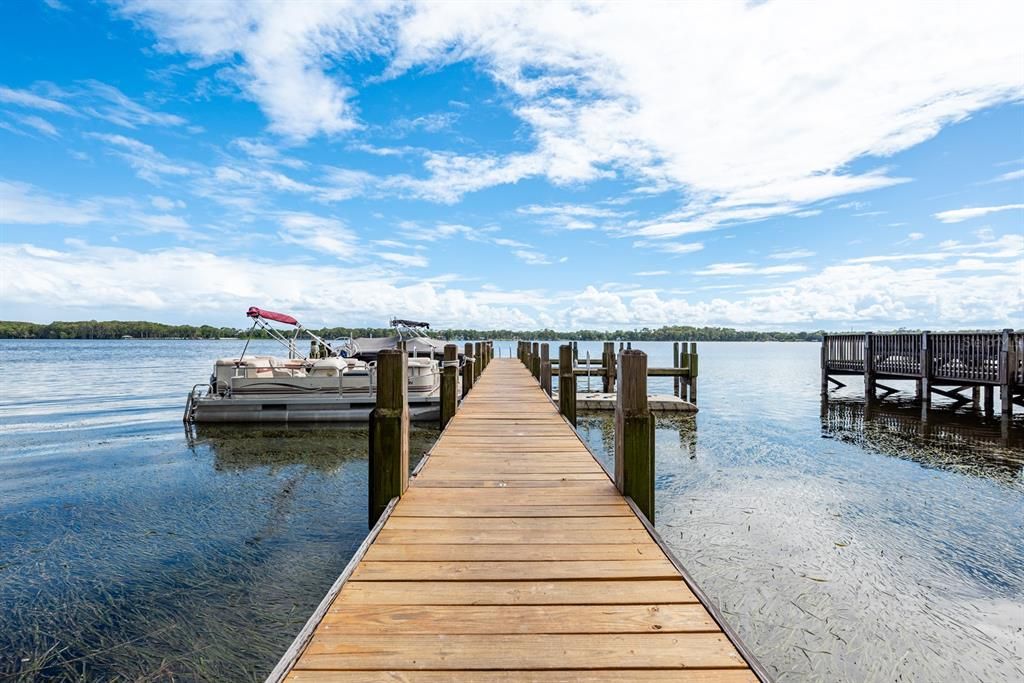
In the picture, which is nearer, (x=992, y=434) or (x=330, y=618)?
(x=330, y=618)

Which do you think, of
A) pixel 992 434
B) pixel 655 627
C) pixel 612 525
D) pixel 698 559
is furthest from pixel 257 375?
pixel 992 434

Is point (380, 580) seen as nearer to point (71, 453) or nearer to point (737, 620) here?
point (737, 620)

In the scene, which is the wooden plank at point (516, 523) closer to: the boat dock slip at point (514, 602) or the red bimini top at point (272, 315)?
the boat dock slip at point (514, 602)

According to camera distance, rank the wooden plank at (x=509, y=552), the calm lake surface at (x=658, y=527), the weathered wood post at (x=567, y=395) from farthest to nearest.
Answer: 1. the weathered wood post at (x=567, y=395)
2. the calm lake surface at (x=658, y=527)
3. the wooden plank at (x=509, y=552)

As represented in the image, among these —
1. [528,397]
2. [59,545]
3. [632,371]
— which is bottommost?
[59,545]

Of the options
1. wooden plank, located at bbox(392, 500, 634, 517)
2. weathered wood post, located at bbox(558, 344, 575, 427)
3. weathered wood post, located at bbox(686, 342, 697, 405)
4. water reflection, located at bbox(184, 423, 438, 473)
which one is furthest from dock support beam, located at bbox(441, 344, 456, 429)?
weathered wood post, located at bbox(686, 342, 697, 405)

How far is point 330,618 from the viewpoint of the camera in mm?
2434

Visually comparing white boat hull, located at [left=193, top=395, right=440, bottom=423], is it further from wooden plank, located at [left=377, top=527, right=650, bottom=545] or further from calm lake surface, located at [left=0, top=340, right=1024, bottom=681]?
wooden plank, located at [left=377, top=527, right=650, bottom=545]

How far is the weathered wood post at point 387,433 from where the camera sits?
13.4 ft

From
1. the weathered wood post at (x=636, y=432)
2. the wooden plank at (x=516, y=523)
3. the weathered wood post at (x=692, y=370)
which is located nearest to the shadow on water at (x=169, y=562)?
the wooden plank at (x=516, y=523)

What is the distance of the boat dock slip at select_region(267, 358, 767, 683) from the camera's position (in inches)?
83.3

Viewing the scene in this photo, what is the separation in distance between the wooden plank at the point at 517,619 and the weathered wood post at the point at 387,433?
62.8 inches

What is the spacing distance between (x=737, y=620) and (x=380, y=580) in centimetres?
412

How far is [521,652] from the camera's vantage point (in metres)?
2.22
